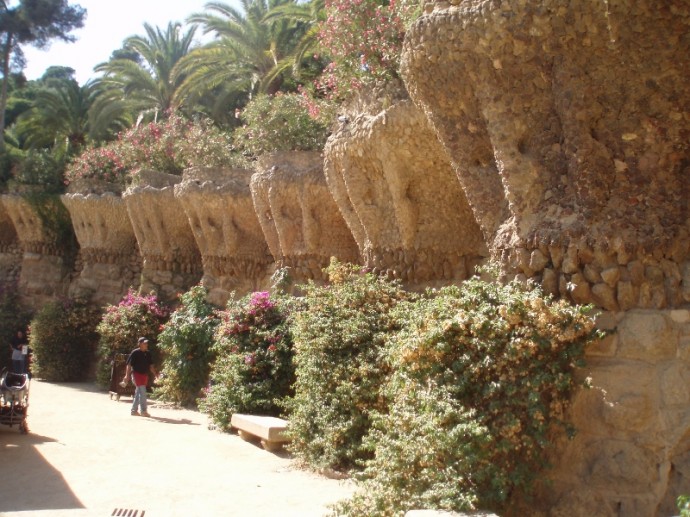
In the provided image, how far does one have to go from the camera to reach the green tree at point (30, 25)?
25.0m

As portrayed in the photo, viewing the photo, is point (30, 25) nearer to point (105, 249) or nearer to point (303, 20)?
point (105, 249)

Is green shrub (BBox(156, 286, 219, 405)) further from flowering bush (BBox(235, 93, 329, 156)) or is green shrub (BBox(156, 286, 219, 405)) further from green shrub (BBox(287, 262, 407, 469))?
green shrub (BBox(287, 262, 407, 469))

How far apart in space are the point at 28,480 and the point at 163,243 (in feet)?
28.9

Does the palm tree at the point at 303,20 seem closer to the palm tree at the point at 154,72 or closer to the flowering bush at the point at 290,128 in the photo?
the flowering bush at the point at 290,128

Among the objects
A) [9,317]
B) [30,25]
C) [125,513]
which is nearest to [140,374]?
[125,513]

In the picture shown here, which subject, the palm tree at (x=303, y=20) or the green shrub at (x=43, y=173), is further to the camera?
the green shrub at (x=43, y=173)

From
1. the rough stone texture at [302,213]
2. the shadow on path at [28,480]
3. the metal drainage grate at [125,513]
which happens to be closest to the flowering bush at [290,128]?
the rough stone texture at [302,213]

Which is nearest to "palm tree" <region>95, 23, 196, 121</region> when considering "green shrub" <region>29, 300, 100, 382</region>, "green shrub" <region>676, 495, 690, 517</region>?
"green shrub" <region>29, 300, 100, 382</region>

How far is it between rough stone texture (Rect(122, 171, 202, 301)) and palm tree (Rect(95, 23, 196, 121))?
18.3 feet

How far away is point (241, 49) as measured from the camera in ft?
58.9

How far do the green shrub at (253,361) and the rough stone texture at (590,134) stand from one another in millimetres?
4645

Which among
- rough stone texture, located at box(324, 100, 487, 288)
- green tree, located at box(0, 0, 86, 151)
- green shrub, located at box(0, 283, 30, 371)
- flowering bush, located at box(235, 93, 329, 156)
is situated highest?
green tree, located at box(0, 0, 86, 151)

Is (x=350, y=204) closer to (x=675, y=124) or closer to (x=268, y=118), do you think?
(x=268, y=118)

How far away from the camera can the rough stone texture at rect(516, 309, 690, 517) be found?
4.62 metres
